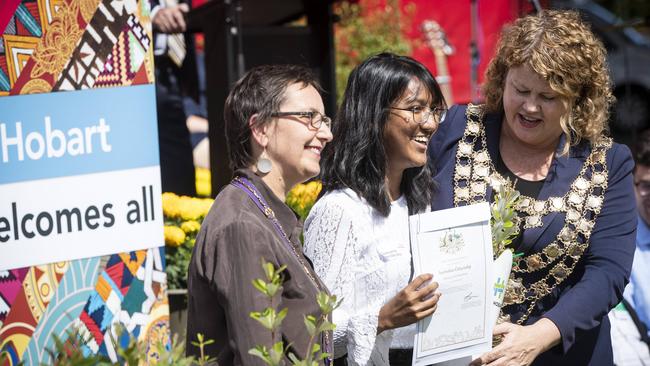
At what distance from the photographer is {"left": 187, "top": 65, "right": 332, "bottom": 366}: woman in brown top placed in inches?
78.1

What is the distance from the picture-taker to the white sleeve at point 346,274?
2.41 meters

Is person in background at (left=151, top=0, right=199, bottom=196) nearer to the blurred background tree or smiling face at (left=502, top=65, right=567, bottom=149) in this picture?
the blurred background tree

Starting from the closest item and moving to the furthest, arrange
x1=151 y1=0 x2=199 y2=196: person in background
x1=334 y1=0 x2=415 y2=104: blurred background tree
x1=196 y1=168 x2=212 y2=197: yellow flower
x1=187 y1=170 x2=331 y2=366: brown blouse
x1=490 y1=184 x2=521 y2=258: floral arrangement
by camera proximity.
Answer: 1. x1=187 y1=170 x2=331 y2=366: brown blouse
2. x1=490 y1=184 x2=521 y2=258: floral arrangement
3. x1=151 y1=0 x2=199 y2=196: person in background
4. x1=196 y1=168 x2=212 y2=197: yellow flower
5. x1=334 y1=0 x2=415 y2=104: blurred background tree

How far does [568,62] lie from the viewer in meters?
2.71

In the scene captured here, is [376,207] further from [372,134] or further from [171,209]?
[171,209]

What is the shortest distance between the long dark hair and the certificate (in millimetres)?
326

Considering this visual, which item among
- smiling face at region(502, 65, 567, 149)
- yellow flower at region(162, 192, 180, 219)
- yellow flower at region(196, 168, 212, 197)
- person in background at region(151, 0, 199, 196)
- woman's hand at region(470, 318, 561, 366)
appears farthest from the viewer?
yellow flower at region(196, 168, 212, 197)

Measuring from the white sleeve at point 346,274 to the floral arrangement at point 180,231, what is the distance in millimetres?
1676

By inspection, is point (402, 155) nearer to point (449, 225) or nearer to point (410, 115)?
point (410, 115)

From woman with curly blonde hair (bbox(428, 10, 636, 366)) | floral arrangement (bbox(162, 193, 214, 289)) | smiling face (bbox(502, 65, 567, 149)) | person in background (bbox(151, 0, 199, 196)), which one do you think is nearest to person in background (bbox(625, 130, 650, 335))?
woman with curly blonde hair (bbox(428, 10, 636, 366))

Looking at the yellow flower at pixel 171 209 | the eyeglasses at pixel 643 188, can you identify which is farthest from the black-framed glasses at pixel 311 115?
the eyeglasses at pixel 643 188

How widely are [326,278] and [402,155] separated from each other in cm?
46

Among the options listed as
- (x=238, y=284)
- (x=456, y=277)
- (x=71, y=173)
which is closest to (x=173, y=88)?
(x=71, y=173)

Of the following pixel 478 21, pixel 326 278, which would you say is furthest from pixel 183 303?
pixel 478 21
